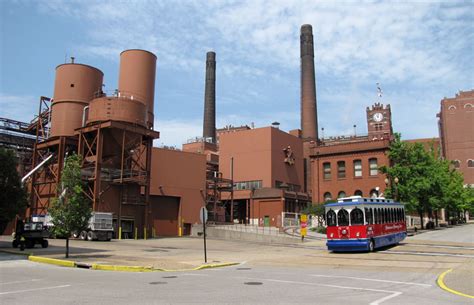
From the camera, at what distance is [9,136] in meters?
56.0

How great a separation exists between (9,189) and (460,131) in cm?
12670

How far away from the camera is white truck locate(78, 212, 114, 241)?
1494 inches

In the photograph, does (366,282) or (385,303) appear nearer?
(385,303)

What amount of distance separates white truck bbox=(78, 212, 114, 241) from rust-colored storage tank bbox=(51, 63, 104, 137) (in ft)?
42.9

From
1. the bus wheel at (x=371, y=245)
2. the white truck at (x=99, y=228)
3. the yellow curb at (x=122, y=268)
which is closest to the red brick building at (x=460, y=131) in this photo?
the white truck at (x=99, y=228)

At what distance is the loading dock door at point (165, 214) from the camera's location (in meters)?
51.3

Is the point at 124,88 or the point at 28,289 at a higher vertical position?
the point at 124,88

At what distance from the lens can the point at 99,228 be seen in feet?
126

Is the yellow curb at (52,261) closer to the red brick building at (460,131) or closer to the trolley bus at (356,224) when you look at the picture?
the trolley bus at (356,224)

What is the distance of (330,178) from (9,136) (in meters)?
42.5

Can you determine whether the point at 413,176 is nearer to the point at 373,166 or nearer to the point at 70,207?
the point at 373,166

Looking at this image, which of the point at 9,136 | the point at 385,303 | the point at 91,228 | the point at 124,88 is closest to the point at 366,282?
the point at 385,303

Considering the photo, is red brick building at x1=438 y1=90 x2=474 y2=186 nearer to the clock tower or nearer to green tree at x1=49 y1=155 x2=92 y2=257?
the clock tower

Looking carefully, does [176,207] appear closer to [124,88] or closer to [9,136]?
[124,88]
